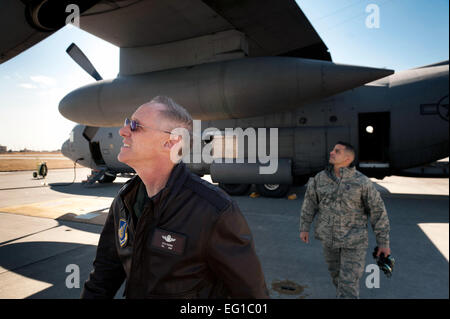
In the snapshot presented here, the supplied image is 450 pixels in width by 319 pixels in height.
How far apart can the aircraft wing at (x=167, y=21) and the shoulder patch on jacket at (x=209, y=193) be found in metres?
3.33

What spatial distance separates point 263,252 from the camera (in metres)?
4.37

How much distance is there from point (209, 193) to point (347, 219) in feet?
6.97

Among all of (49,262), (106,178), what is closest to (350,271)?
(49,262)

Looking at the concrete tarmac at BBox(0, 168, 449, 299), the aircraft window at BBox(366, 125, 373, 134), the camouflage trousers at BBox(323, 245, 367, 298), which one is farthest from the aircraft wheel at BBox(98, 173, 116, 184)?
the camouflage trousers at BBox(323, 245, 367, 298)

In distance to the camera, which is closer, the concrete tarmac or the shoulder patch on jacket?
the shoulder patch on jacket

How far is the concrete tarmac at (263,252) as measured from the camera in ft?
10.0

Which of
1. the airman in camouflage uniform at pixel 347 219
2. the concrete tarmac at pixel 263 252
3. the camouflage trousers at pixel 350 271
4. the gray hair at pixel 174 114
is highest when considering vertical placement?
the gray hair at pixel 174 114

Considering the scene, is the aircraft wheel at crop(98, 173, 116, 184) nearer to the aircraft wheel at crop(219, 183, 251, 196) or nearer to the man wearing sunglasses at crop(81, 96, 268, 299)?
the aircraft wheel at crop(219, 183, 251, 196)

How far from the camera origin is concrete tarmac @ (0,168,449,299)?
3.05 metres

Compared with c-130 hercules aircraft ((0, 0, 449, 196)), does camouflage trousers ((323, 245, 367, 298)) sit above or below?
below

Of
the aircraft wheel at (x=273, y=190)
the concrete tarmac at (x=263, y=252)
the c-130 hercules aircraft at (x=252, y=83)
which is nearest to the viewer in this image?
the concrete tarmac at (x=263, y=252)

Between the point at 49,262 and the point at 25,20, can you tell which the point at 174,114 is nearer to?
the point at 25,20

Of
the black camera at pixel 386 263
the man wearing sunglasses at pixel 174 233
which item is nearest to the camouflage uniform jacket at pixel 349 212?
the black camera at pixel 386 263

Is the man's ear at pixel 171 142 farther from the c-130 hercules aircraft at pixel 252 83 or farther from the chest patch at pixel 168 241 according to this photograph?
the c-130 hercules aircraft at pixel 252 83
